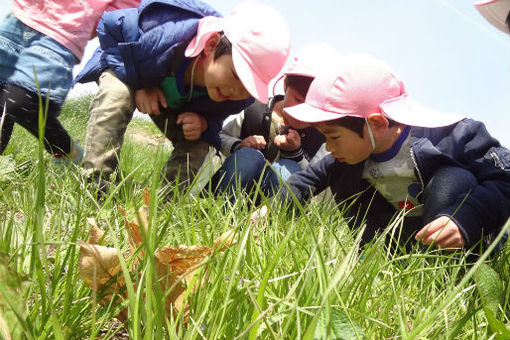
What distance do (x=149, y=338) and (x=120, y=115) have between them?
5.58 ft

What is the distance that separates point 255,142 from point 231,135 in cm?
34

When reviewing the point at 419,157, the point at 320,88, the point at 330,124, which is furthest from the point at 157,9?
the point at 419,157

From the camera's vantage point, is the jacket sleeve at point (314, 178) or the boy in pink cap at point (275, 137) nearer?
the jacket sleeve at point (314, 178)

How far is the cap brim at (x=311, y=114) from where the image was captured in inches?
64.6

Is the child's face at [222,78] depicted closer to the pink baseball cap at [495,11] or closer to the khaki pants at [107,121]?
the khaki pants at [107,121]

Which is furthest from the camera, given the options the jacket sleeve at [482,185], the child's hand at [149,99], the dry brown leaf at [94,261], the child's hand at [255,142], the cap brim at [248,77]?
the child's hand at [255,142]

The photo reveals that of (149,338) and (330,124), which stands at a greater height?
(149,338)

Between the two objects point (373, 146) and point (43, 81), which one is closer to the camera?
point (373, 146)

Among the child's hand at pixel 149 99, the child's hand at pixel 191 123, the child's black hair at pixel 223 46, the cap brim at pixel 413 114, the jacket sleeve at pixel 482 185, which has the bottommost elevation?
the child's hand at pixel 191 123

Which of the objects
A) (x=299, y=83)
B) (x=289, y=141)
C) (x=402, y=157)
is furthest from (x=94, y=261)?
(x=289, y=141)

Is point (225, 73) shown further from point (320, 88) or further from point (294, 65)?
point (294, 65)

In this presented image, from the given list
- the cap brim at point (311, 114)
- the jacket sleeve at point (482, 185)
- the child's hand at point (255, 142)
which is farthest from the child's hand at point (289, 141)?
the jacket sleeve at point (482, 185)

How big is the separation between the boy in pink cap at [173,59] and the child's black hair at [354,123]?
0.36 m

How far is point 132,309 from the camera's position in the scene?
1.37 ft
